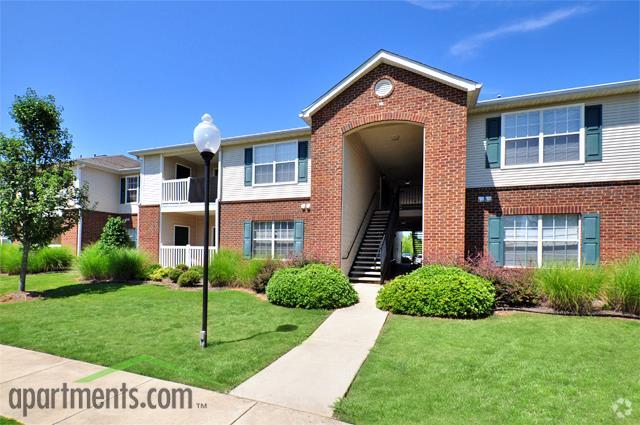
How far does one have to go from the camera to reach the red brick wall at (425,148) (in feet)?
33.8

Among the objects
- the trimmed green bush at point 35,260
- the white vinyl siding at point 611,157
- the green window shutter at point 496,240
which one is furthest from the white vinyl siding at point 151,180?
the white vinyl siding at point 611,157

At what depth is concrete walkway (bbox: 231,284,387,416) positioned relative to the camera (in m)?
4.20

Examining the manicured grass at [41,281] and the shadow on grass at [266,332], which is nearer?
the shadow on grass at [266,332]

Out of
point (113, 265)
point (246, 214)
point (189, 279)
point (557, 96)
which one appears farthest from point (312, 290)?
point (113, 265)

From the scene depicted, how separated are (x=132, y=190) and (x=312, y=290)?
15.8 meters

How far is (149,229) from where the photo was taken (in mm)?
17188

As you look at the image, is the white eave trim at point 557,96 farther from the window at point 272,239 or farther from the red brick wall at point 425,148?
the window at point 272,239

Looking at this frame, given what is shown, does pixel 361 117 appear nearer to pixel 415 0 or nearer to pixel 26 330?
pixel 415 0

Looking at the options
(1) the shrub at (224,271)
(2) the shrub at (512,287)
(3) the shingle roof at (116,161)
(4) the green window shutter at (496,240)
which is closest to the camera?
(2) the shrub at (512,287)

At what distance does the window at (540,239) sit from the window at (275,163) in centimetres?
818

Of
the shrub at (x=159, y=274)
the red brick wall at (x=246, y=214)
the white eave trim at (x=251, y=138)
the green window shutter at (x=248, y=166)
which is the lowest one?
the shrub at (x=159, y=274)

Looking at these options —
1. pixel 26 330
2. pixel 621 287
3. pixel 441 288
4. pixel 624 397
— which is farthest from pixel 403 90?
pixel 26 330

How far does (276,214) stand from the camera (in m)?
14.2

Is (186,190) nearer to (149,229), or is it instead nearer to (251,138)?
(149,229)
